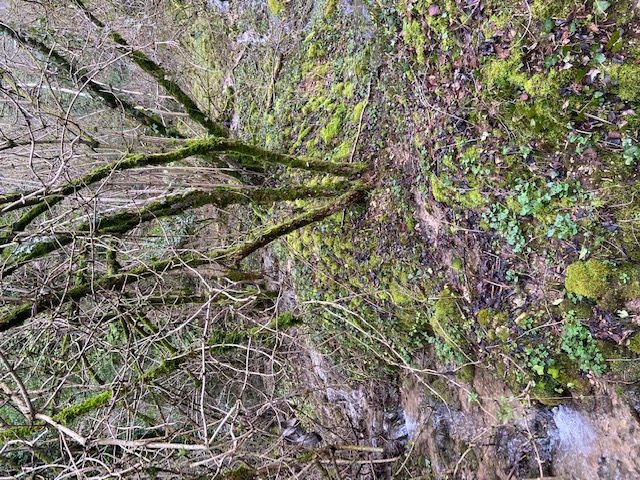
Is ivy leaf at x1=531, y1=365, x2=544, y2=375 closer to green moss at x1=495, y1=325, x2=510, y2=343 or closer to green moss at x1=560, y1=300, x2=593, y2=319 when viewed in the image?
green moss at x1=495, y1=325, x2=510, y2=343

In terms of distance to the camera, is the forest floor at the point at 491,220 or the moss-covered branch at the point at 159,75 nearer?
the forest floor at the point at 491,220

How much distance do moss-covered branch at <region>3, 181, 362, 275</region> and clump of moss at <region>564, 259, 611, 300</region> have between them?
2350 mm

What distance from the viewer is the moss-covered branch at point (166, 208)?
3.71 meters

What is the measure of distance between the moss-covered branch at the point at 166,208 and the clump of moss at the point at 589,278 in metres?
2.35

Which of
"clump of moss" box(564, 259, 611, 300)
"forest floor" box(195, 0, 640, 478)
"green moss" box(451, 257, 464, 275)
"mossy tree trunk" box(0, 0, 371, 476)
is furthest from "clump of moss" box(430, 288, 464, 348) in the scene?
"mossy tree trunk" box(0, 0, 371, 476)

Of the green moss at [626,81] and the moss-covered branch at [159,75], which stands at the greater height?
the green moss at [626,81]

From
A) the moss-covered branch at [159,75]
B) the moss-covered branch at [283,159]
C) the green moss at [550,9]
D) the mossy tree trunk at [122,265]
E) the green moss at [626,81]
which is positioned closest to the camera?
the green moss at [626,81]

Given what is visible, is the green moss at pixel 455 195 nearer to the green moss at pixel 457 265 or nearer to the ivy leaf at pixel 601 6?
the green moss at pixel 457 265

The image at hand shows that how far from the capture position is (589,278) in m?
2.86

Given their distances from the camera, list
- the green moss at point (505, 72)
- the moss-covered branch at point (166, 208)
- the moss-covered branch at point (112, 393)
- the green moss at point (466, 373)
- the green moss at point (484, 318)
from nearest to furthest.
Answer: the green moss at point (505, 72) → the moss-covered branch at point (112, 393) → the green moss at point (484, 318) → the moss-covered branch at point (166, 208) → the green moss at point (466, 373)

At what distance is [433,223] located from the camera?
404 centimetres

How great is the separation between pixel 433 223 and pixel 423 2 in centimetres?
191

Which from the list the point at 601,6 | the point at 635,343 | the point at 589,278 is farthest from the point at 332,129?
the point at 635,343

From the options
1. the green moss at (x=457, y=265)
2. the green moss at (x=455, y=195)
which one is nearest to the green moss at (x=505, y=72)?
the green moss at (x=455, y=195)
